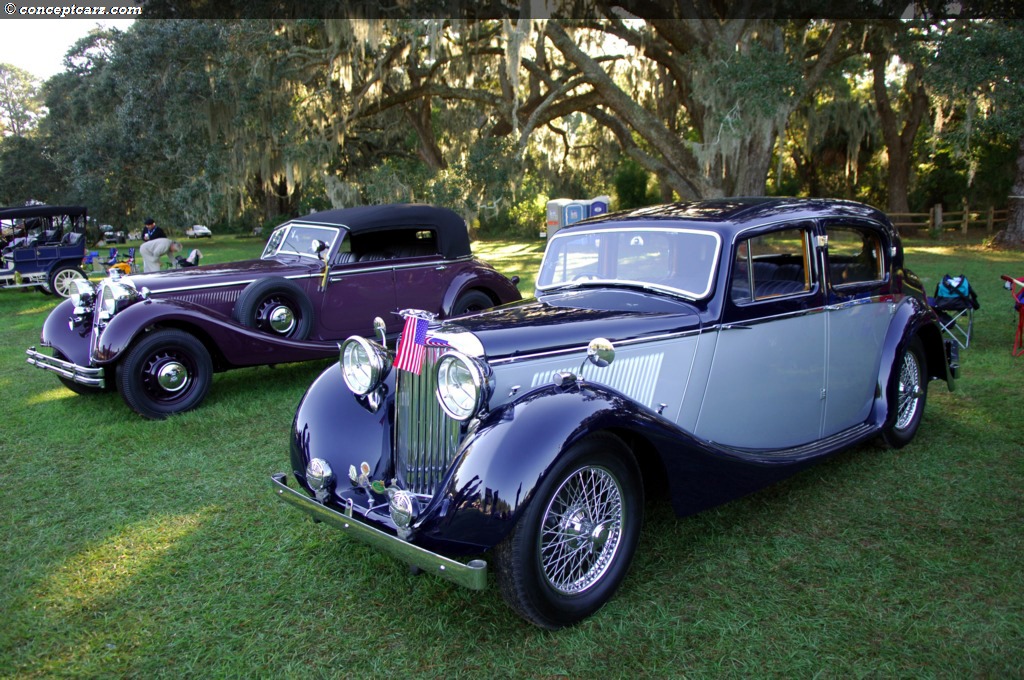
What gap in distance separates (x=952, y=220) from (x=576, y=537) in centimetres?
2655

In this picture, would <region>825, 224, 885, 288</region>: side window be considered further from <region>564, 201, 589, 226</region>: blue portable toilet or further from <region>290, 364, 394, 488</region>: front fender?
<region>564, 201, 589, 226</region>: blue portable toilet

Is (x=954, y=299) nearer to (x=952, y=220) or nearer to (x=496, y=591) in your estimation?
(x=496, y=591)

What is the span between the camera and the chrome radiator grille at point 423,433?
3.25 metres

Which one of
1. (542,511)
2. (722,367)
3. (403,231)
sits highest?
(403,231)

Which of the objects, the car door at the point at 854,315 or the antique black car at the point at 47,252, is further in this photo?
the antique black car at the point at 47,252

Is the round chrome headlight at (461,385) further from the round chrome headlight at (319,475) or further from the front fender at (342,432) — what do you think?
the round chrome headlight at (319,475)

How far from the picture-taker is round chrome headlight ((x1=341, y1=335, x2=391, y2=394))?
3.50 m

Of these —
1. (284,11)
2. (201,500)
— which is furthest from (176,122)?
(201,500)

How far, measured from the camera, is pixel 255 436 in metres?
5.80

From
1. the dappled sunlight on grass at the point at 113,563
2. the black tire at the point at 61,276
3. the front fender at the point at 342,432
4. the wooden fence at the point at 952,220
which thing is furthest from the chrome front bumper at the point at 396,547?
the wooden fence at the point at 952,220

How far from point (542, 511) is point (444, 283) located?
18.2 feet

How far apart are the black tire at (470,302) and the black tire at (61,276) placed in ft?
35.0

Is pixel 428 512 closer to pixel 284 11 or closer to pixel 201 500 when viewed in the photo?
pixel 201 500

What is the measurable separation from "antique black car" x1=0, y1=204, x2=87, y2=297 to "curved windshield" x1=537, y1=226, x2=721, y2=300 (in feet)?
43.9
